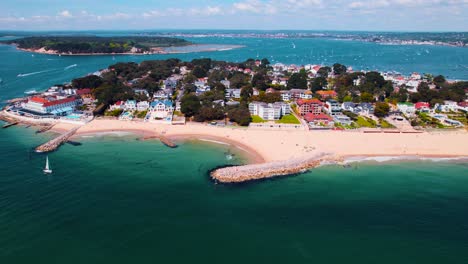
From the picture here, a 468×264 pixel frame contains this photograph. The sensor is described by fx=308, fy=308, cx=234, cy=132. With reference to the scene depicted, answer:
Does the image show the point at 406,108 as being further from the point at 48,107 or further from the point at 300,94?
the point at 48,107

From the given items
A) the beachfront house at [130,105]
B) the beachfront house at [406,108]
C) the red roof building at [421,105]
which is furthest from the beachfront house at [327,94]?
the beachfront house at [130,105]

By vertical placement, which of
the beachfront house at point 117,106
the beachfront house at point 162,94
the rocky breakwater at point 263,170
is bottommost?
the rocky breakwater at point 263,170

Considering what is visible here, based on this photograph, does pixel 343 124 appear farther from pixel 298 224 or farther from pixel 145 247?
pixel 145 247

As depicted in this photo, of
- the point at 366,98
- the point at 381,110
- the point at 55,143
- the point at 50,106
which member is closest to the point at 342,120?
the point at 381,110

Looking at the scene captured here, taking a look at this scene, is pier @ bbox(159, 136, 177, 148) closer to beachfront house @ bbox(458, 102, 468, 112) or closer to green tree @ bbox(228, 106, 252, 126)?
green tree @ bbox(228, 106, 252, 126)

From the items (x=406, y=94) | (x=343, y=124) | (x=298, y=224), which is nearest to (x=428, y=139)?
(x=343, y=124)

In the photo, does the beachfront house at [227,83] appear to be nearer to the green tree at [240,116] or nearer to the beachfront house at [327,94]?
the beachfront house at [327,94]

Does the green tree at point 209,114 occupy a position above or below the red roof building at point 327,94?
below
